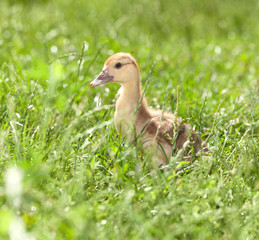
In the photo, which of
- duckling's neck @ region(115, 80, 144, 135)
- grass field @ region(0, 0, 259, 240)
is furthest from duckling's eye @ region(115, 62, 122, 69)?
grass field @ region(0, 0, 259, 240)

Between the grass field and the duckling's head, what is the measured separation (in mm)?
199

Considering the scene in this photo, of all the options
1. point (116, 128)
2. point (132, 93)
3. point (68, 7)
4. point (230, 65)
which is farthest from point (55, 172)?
point (68, 7)

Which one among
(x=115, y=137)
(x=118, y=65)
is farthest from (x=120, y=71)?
(x=115, y=137)

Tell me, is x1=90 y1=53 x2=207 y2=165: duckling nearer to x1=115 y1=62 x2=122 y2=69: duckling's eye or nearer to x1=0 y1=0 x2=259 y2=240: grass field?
x1=115 y1=62 x2=122 y2=69: duckling's eye

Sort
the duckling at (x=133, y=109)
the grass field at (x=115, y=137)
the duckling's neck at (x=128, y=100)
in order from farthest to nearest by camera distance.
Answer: the duckling's neck at (x=128, y=100), the duckling at (x=133, y=109), the grass field at (x=115, y=137)

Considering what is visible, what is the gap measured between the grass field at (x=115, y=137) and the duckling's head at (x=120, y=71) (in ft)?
0.65

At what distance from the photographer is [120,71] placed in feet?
11.1

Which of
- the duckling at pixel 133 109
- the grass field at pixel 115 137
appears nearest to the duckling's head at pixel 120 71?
the duckling at pixel 133 109

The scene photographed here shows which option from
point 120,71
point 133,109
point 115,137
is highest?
point 120,71

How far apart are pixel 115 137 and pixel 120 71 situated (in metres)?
0.53

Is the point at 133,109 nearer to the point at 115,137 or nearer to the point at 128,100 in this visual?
the point at 128,100

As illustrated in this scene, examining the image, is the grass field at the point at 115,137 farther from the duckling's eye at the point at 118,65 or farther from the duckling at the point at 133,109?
the duckling's eye at the point at 118,65

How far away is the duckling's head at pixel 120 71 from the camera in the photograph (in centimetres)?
340

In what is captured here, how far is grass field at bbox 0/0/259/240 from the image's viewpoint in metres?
2.20
